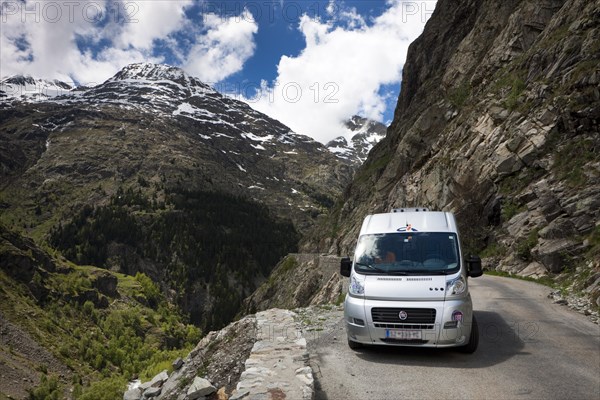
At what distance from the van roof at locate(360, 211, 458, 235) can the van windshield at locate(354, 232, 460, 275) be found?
0.71 ft

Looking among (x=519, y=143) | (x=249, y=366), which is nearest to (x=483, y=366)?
(x=249, y=366)

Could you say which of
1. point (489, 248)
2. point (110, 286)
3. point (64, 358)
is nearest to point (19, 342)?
point (64, 358)

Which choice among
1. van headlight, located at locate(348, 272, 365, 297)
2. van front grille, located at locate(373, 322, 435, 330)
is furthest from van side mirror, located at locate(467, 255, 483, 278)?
van headlight, located at locate(348, 272, 365, 297)

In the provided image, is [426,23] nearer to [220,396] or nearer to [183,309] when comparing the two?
[220,396]

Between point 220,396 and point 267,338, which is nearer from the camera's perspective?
point 220,396

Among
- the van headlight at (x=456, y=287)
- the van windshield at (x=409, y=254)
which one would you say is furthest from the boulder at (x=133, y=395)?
the van headlight at (x=456, y=287)

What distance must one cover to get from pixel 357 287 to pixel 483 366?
3.09 metres

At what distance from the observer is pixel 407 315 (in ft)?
27.7

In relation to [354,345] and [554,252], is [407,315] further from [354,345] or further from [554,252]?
[554,252]

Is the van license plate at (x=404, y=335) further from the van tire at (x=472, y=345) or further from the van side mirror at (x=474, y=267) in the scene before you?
the van side mirror at (x=474, y=267)

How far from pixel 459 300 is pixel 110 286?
528ft

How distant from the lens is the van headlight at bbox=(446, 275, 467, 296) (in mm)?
8555

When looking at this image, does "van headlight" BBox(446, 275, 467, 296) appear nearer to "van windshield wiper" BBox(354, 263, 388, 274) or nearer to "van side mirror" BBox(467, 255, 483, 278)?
"van side mirror" BBox(467, 255, 483, 278)

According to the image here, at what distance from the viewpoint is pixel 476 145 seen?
129 ft
